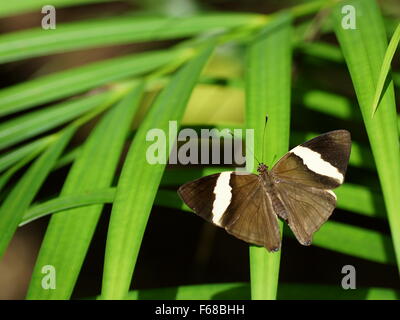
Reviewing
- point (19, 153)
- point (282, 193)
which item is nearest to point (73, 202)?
point (19, 153)

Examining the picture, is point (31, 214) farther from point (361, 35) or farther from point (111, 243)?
point (361, 35)

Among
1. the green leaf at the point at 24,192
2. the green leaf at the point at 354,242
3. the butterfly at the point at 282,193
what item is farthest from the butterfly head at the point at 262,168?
the green leaf at the point at 24,192

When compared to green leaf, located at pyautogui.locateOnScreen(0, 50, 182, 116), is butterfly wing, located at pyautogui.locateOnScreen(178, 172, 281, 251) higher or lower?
lower

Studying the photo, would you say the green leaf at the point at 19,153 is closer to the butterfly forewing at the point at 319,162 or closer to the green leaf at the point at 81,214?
the green leaf at the point at 81,214

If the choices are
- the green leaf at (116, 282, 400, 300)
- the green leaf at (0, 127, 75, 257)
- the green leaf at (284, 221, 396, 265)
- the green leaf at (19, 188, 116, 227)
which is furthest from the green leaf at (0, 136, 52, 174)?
the green leaf at (284, 221, 396, 265)

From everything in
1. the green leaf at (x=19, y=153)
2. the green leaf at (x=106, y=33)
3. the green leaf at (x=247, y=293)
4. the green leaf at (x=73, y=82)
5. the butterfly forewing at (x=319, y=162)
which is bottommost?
the green leaf at (x=247, y=293)

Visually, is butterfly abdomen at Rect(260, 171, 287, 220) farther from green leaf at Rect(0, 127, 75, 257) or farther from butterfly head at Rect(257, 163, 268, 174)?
green leaf at Rect(0, 127, 75, 257)
